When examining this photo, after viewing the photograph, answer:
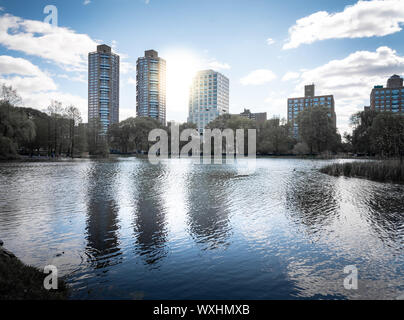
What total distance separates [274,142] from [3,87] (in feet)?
289

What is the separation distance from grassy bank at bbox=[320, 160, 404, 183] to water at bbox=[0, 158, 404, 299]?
14.3 m

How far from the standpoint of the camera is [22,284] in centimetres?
505

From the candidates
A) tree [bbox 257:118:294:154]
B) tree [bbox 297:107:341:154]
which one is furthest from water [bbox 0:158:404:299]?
tree [bbox 257:118:294:154]

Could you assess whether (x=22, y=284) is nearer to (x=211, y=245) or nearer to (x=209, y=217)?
(x=211, y=245)

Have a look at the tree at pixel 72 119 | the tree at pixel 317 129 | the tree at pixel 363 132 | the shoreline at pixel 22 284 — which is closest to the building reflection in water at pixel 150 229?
the shoreline at pixel 22 284

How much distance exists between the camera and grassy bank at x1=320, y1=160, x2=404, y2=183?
27.9 metres

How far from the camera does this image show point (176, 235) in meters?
9.75

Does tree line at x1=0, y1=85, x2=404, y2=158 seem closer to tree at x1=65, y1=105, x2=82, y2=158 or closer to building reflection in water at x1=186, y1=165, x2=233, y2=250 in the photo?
tree at x1=65, y1=105, x2=82, y2=158

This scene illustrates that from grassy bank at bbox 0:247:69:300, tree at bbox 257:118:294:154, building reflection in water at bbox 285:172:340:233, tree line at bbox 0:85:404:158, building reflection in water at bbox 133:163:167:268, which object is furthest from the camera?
tree at bbox 257:118:294:154

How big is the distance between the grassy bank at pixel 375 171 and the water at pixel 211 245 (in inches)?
565

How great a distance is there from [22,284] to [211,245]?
5.16 meters

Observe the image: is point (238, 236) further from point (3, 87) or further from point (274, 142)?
point (274, 142)

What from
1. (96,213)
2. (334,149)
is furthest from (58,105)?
(334,149)

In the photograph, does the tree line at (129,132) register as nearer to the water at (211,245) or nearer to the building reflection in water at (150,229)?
the water at (211,245)
